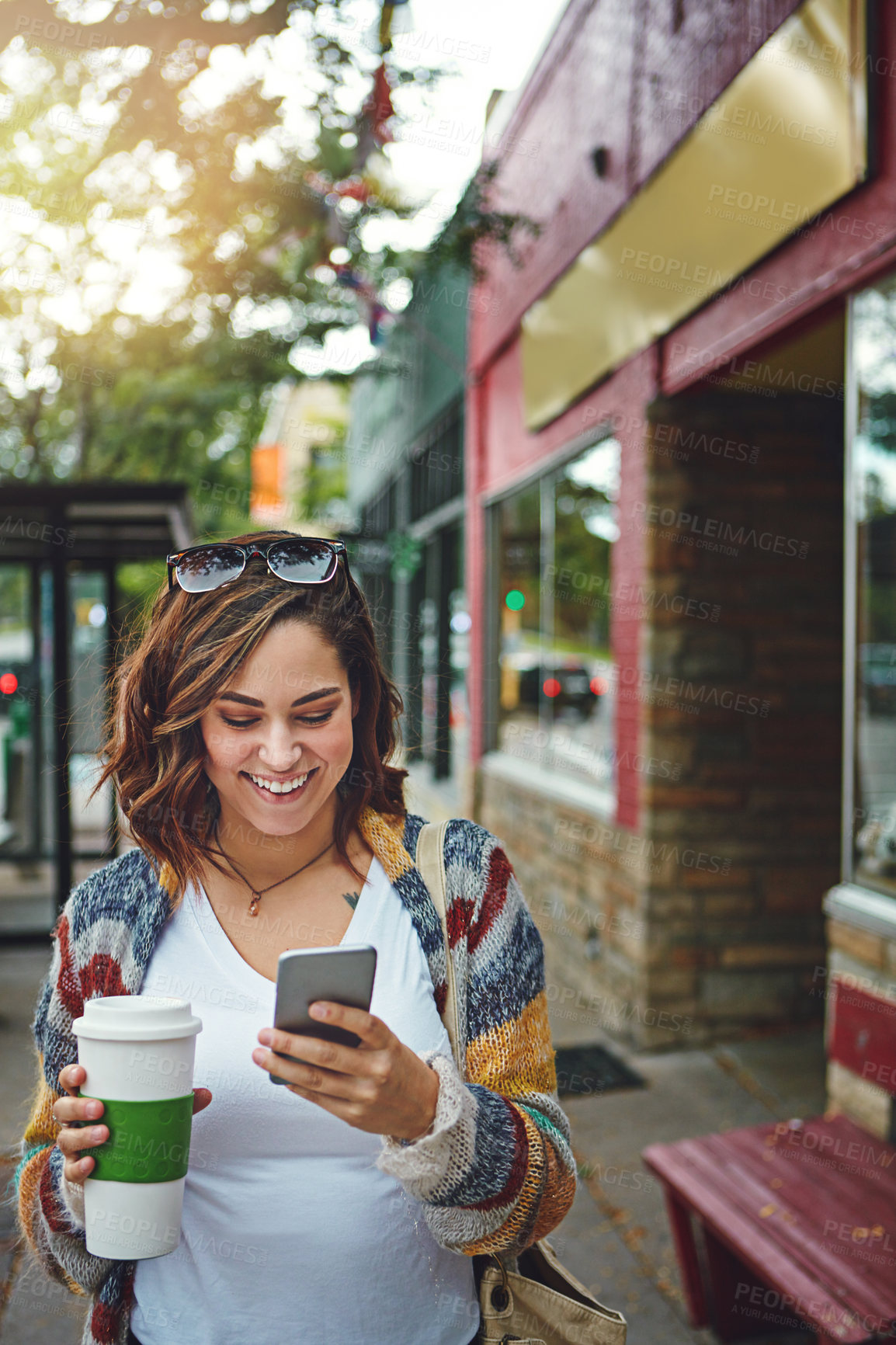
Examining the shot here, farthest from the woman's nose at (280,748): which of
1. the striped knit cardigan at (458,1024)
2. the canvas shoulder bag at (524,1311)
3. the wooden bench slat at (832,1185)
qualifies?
the wooden bench slat at (832,1185)

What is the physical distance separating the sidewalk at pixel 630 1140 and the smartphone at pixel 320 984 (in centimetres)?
166

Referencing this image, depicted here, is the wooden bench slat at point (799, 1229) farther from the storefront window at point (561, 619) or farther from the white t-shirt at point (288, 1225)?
the storefront window at point (561, 619)

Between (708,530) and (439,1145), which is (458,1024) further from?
(708,530)

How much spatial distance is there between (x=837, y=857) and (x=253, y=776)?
4283mm

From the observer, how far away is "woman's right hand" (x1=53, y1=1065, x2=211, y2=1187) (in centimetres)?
130

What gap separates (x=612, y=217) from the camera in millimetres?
5547

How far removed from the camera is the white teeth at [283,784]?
1.60 meters

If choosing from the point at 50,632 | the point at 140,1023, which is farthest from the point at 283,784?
the point at 50,632

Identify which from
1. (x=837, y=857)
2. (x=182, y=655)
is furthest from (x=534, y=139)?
(x=182, y=655)

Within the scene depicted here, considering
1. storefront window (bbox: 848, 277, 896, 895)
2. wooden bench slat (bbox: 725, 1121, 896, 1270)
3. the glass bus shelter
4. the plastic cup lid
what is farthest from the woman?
the glass bus shelter

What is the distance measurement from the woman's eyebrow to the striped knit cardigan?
0.89ft

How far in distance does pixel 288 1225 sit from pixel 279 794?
61cm

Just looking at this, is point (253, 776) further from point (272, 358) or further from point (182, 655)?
point (272, 358)

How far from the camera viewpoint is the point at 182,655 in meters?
1.68
